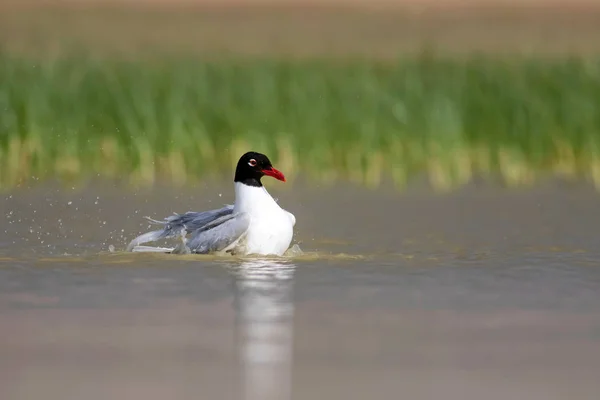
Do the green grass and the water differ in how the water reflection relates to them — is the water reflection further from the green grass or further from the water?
the green grass

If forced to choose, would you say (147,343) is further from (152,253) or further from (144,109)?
(144,109)

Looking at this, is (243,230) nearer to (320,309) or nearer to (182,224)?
(182,224)

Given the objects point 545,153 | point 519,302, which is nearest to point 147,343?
point 519,302

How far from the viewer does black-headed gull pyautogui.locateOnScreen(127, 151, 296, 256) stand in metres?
9.18

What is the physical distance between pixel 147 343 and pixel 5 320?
3.08ft

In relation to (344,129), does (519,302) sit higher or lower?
lower

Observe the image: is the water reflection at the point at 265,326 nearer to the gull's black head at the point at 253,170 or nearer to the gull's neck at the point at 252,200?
the gull's neck at the point at 252,200

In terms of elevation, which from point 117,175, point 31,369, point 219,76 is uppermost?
point 219,76

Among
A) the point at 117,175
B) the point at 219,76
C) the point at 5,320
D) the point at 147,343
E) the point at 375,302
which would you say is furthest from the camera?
the point at 219,76

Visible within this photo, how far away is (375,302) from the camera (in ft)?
24.0

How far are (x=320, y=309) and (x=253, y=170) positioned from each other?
2658 mm

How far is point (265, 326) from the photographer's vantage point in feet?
21.5

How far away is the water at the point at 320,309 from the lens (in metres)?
5.38

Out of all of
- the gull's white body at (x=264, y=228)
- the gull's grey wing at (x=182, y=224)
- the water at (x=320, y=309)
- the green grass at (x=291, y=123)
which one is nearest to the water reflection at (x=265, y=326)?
the water at (x=320, y=309)
